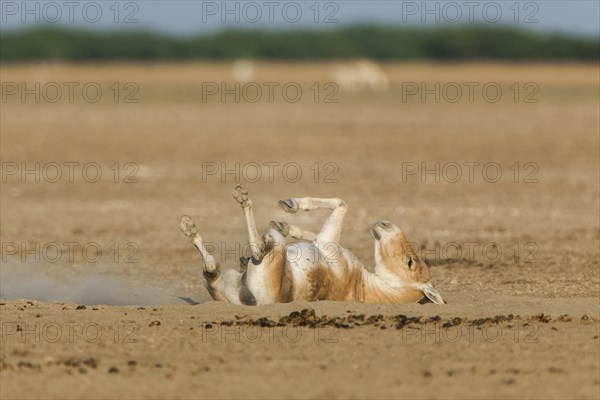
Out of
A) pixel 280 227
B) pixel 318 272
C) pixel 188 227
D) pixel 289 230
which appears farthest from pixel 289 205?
pixel 188 227

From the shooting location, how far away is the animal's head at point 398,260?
10.0 meters

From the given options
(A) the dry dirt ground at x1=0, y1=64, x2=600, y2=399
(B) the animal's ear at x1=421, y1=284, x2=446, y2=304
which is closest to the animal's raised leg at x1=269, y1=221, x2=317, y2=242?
(A) the dry dirt ground at x1=0, y1=64, x2=600, y2=399

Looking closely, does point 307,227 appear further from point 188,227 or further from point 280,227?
point 188,227

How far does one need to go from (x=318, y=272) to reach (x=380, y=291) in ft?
2.06

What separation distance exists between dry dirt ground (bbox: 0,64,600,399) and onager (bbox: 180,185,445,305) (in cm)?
18

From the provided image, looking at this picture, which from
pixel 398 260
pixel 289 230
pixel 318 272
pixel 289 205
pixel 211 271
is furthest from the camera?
pixel 289 205

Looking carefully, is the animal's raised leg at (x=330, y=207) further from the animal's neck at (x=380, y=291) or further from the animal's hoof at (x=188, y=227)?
the animal's hoof at (x=188, y=227)

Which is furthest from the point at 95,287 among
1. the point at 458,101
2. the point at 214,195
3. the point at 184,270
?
the point at 458,101

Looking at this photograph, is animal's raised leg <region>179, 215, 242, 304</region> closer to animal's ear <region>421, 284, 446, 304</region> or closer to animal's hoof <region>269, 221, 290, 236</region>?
animal's hoof <region>269, 221, 290, 236</region>

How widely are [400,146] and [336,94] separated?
89.3ft

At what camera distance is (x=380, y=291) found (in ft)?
33.2

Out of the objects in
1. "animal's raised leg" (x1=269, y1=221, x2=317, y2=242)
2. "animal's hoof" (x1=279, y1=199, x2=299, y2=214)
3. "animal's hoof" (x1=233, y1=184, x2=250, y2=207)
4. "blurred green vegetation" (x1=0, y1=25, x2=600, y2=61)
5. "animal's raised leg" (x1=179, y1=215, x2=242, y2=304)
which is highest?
"blurred green vegetation" (x1=0, y1=25, x2=600, y2=61)

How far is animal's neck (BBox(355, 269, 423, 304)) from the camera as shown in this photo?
Result: 10.1 m

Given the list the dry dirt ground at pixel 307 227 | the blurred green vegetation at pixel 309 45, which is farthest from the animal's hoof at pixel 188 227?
the blurred green vegetation at pixel 309 45
